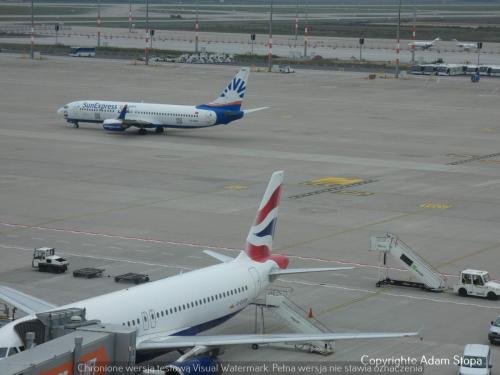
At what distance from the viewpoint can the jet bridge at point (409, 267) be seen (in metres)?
51.9

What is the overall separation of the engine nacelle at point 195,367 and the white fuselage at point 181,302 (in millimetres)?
2253

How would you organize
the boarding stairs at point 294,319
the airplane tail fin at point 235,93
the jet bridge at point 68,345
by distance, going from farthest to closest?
the airplane tail fin at point 235,93 < the boarding stairs at point 294,319 < the jet bridge at point 68,345

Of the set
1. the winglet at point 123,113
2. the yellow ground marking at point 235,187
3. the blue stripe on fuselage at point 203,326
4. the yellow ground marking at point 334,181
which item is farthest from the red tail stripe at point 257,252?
the winglet at point 123,113

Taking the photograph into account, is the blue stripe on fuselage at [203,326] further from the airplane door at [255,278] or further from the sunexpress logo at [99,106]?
the sunexpress logo at [99,106]

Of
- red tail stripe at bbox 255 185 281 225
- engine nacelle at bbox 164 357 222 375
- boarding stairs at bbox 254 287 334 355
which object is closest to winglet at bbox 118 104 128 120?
red tail stripe at bbox 255 185 281 225

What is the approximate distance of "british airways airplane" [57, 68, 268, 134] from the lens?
10719 centimetres

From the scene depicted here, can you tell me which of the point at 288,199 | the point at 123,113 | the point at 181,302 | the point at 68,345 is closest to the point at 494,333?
the point at 181,302

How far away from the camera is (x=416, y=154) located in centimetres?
9800

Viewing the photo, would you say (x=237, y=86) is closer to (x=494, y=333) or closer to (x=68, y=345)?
(x=494, y=333)

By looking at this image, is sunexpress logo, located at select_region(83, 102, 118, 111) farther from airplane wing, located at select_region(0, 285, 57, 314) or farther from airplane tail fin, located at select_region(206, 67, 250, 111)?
airplane wing, located at select_region(0, 285, 57, 314)

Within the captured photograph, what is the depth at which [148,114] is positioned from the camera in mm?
108625

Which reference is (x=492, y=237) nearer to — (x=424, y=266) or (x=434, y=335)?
(x=424, y=266)

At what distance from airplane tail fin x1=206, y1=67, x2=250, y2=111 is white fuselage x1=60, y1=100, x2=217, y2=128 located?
1.46 meters

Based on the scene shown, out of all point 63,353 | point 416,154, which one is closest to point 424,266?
point 63,353
